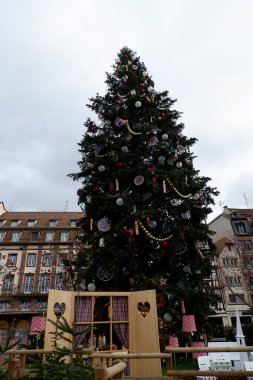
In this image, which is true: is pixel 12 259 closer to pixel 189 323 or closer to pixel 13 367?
pixel 189 323

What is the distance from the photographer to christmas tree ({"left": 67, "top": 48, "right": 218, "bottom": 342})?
32.4 ft

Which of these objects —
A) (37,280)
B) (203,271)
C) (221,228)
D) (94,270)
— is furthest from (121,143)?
(221,228)

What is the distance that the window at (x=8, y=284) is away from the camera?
30.9m

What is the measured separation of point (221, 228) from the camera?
41.2 metres

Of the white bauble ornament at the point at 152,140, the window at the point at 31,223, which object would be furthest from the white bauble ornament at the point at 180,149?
the window at the point at 31,223

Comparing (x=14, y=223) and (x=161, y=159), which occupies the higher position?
(x=14, y=223)

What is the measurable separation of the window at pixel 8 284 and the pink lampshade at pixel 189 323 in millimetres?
27075

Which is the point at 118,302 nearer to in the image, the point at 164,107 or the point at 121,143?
the point at 121,143

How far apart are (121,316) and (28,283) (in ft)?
87.1

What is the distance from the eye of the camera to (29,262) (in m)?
32.9

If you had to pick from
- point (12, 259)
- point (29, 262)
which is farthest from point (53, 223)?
point (12, 259)

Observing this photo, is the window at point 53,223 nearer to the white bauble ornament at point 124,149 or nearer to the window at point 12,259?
the window at point 12,259

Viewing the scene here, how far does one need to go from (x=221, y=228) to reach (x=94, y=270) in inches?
1360

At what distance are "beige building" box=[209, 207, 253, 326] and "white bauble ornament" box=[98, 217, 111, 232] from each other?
23152 millimetres
